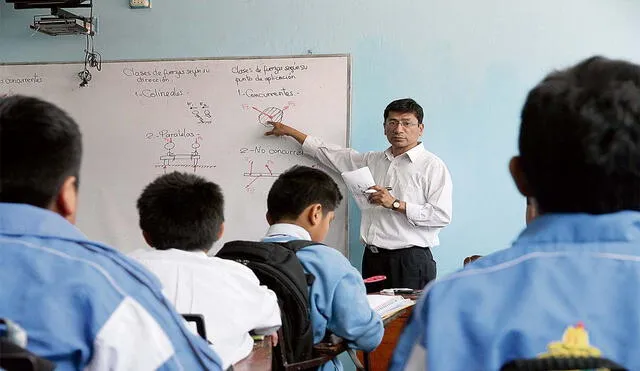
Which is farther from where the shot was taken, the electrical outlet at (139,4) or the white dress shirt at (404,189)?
the electrical outlet at (139,4)

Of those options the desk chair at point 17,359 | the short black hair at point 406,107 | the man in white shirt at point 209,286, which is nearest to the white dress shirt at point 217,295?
the man in white shirt at point 209,286

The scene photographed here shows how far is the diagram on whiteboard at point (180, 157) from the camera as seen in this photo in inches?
168

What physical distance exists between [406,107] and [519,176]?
116 inches

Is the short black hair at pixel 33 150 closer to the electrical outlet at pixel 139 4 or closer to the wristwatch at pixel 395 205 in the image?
the wristwatch at pixel 395 205

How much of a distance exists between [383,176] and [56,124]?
10.1ft

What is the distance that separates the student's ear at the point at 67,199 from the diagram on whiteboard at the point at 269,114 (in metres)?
3.13

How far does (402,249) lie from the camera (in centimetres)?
387

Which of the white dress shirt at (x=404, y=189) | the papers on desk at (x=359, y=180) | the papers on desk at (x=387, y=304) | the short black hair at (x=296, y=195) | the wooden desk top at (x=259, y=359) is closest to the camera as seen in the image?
the wooden desk top at (x=259, y=359)

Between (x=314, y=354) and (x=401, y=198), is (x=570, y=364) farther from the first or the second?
(x=401, y=198)

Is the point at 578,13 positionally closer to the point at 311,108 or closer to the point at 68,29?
the point at 311,108

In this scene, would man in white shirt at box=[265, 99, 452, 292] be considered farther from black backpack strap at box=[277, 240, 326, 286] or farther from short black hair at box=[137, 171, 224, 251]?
short black hair at box=[137, 171, 224, 251]

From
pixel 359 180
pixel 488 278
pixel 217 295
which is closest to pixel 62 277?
pixel 488 278

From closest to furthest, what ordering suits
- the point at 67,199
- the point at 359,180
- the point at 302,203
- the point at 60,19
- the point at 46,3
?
the point at 67,199 < the point at 302,203 < the point at 359,180 < the point at 46,3 < the point at 60,19

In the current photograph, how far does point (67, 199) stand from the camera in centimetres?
104
